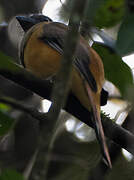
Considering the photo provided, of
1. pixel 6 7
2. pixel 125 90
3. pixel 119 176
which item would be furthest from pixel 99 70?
pixel 6 7

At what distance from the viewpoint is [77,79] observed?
297 cm

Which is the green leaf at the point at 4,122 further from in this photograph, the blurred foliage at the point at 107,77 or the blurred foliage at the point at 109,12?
the blurred foliage at the point at 109,12

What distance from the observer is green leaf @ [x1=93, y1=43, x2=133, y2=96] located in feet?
8.45

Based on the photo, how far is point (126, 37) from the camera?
2.01 m

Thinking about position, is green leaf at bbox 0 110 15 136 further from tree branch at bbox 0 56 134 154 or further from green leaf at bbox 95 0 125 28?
green leaf at bbox 95 0 125 28

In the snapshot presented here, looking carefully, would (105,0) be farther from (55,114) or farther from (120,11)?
(55,114)

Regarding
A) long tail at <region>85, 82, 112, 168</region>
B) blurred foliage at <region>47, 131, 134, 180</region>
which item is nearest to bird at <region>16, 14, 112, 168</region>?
long tail at <region>85, 82, 112, 168</region>

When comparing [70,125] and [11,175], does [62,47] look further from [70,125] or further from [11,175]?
A: [70,125]

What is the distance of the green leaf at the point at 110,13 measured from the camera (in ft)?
6.88

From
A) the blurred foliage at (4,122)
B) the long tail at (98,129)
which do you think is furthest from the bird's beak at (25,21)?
the blurred foliage at (4,122)

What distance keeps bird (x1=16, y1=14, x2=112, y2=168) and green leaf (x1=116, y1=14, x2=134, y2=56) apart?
67 centimetres

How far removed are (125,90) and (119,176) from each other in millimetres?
1337

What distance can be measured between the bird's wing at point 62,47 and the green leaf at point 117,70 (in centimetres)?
16

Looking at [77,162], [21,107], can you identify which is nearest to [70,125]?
[77,162]
